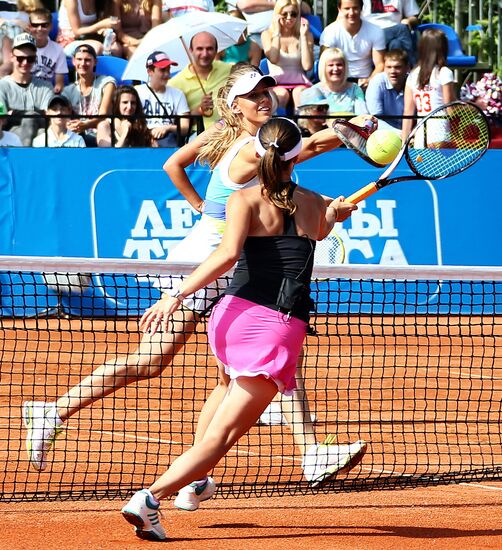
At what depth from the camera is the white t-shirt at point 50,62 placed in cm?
1396

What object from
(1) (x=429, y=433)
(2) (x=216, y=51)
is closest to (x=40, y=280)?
(2) (x=216, y=51)

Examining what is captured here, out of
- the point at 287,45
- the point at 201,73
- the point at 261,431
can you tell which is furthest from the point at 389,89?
the point at 261,431

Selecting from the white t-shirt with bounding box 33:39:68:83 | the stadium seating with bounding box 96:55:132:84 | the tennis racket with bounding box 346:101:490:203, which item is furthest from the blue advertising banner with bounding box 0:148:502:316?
the tennis racket with bounding box 346:101:490:203

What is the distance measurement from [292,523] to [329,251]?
5760 mm

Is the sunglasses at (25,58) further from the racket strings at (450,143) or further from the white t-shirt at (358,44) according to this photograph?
the racket strings at (450,143)

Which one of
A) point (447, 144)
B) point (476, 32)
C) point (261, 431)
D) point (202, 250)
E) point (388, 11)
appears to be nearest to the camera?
point (202, 250)

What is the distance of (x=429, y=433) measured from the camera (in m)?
7.52

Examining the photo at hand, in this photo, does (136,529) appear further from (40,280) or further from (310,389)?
(40,280)

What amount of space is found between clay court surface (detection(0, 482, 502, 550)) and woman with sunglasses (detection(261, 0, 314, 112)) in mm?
8786

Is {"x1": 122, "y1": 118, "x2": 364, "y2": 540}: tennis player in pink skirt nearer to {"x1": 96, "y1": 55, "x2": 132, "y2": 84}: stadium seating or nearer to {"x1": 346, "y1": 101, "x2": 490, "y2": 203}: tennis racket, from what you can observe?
{"x1": 346, "y1": 101, "x2": 490, "y2": 203}: tennis racket

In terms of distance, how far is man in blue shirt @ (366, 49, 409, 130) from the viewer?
1353 centimetres

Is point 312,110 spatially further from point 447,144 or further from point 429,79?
point 447,144

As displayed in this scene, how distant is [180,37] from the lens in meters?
13.2

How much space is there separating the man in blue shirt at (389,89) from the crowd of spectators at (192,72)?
0.5 inches
